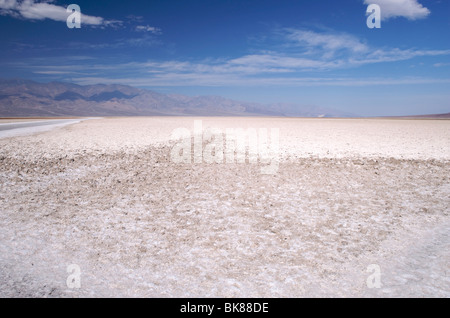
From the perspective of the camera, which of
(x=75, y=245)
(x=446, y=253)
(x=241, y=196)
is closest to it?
(x=446, y=253)

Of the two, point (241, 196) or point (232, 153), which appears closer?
point (241, 196)

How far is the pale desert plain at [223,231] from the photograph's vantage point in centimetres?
352

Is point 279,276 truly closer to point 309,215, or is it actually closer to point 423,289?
point 423,289

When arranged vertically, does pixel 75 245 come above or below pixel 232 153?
below

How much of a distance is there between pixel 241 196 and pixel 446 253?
412 cm

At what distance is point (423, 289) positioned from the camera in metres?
3.36

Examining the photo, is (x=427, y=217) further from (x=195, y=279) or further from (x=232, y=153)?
(x=232, y=153)

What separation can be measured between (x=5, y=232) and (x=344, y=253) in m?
5.51

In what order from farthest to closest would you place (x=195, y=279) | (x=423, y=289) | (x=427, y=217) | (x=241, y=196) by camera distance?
(x=241, y=196) < (x=427, y=217) < (x=195, y=279) < (x=423, y=289)

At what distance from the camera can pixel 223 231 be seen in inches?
205

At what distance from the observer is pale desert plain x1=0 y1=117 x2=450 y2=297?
352cm

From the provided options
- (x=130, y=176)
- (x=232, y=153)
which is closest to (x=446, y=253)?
(x=130, y=176)

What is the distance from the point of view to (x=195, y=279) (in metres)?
3.62
